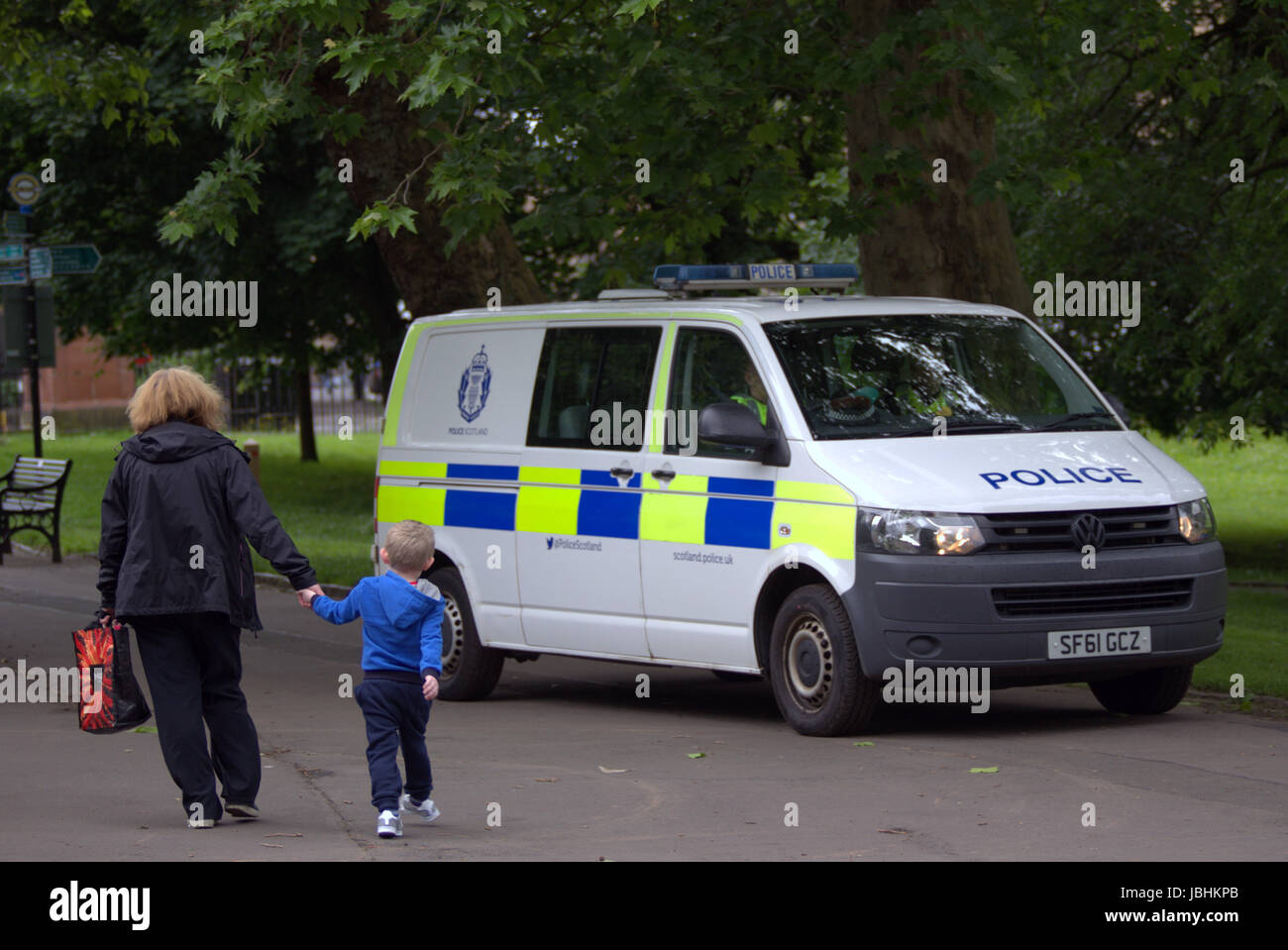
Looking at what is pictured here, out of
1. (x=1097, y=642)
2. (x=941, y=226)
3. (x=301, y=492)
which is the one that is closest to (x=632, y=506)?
(x=1097, y=642)

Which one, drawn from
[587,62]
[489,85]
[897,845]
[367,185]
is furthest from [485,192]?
[897,845]

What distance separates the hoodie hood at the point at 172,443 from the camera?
7363 mm

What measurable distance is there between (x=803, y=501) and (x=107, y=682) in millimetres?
3428

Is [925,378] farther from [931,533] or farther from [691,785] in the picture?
[691,785]

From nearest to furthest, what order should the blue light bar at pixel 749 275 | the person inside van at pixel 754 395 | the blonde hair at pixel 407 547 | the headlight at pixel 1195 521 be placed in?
the blonde hair at pixel 407 547, the headlight at pixel 1195 521, the person inside van at pixel 754 395, the blue light bar at pixel 749 275

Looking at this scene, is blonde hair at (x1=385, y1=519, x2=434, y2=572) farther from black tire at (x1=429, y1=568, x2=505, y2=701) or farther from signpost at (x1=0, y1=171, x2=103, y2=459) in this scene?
signpost at (x1=0, y1=171, x2=103, y2=459)

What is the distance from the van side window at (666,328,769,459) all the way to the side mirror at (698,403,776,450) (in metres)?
0.25

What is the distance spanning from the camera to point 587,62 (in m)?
14.0

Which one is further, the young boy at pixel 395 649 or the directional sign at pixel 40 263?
the directional sign at pixel 40 263

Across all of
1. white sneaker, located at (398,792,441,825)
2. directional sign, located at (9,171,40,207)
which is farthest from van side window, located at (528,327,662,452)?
directional sign, located at (9,171,40,207)

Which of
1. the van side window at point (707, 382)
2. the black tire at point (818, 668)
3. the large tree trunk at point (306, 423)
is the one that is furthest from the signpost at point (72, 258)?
the large tree trunk at point (306, 423)

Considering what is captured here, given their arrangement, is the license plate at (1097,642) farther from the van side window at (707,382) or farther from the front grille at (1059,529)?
the van side window at (707,382)

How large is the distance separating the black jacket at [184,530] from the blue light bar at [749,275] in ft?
13.1

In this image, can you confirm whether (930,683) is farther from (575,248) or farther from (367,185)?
(575,248)
